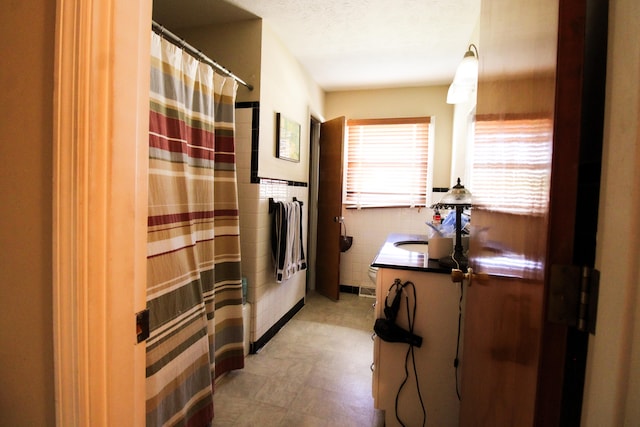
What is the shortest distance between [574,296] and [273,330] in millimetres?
2413

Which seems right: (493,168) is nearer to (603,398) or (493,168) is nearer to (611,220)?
(611,220)

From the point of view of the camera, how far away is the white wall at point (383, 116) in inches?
135

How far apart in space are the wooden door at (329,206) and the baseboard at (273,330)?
0.50 meters

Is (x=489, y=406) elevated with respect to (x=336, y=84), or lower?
lower

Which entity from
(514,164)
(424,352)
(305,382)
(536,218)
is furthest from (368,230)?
(536,218)

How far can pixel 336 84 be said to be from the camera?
352 centimetres

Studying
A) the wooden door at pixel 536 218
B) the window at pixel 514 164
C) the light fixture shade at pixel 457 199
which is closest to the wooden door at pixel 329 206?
the light fixture shade at pixel 457 199

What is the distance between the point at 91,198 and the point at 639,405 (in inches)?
33.0

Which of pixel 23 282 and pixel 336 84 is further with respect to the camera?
pixel 336 84

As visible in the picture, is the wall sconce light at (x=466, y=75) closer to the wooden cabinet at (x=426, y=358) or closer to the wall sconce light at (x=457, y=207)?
the wall sconce light at (x=457, y=207)

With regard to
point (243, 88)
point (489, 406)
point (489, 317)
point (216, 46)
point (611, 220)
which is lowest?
point (489, 406)

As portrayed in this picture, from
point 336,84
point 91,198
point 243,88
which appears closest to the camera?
point 91,198

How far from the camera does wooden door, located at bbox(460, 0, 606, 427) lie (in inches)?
17.7

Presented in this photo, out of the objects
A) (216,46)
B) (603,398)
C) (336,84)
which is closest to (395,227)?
(336,84)
